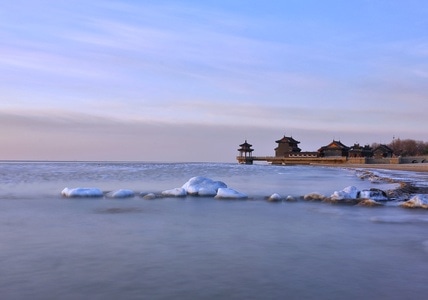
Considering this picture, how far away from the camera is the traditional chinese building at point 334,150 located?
307 ft

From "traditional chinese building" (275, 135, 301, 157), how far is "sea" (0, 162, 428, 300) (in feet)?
281

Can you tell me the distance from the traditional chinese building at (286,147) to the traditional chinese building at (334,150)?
589cm

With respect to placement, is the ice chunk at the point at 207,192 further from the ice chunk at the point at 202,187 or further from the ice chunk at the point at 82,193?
the ice chunk at the point at 82,193

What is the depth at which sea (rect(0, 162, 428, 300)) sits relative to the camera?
558 cm

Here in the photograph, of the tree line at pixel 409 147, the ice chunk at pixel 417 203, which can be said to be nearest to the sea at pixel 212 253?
the ice chunk at pixel 417 203

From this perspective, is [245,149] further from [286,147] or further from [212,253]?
[212,253]

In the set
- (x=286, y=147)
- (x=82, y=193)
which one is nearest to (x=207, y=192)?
(x=82, y=193)

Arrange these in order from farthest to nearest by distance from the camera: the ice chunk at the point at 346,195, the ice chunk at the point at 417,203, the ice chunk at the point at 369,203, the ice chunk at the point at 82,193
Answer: the ice chunk at the point at 82,193, the ice chunk at the point at 346,195, the ice chunk at the point at 369,203, the ice chunk at the point at 417,203

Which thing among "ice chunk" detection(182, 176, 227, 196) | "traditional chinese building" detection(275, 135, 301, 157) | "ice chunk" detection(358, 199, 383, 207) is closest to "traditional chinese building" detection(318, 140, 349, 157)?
"traditional chinese building" detection(275, 135, 301, 157)

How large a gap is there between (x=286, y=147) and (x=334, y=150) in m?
10.3

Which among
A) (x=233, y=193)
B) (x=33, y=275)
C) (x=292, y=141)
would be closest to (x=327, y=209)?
(x=233, y=193)

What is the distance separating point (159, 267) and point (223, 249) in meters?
1.62

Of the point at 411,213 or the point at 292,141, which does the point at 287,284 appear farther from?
the point at 292,141

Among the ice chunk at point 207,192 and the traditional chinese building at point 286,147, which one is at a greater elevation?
the traditional chinese building at point 286,147
